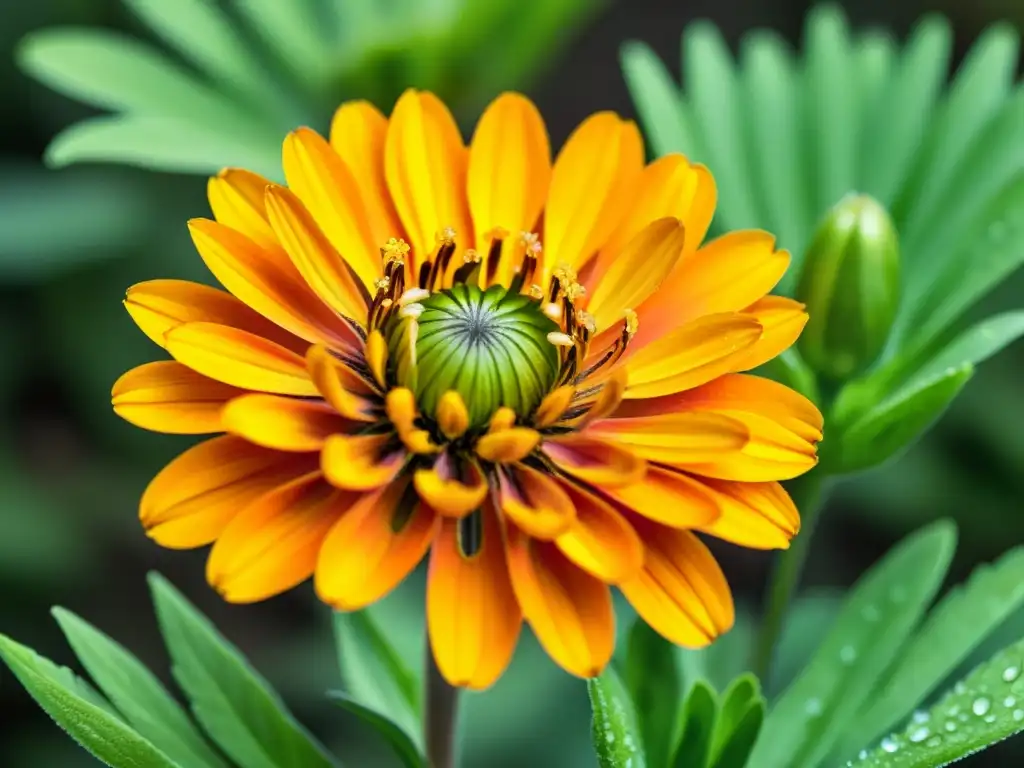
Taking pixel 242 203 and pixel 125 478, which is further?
pixel 125 478

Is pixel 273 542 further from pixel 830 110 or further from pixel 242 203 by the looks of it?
pixel 830 110

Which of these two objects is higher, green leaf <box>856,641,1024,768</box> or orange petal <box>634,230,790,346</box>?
orange petal <box>634,230,790,346</box>

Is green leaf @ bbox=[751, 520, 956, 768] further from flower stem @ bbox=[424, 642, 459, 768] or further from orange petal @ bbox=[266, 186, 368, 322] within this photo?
orange petal @ bbox=[266, 186, 368, 322]

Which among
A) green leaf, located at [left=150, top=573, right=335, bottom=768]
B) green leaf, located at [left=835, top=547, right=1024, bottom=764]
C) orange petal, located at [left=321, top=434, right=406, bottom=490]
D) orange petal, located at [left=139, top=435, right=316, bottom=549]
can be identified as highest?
orange petal, located at [left=139, top=435, right=316, bottom=549]

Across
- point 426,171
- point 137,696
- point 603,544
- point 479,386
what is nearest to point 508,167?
Result: point 426,171

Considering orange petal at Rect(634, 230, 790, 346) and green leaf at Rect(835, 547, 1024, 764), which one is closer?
orange petal at Rect(634, 230, 790, 346)

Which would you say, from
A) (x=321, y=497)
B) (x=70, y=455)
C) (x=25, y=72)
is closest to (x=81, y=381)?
(x=70, y=455)

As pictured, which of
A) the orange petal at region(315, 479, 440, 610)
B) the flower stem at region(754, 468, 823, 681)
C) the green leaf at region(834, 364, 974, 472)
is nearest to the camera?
the orange petal at region(315, 479, 440, 610)

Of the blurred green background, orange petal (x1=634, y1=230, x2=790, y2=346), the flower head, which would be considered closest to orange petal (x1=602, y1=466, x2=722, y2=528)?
the flower head
